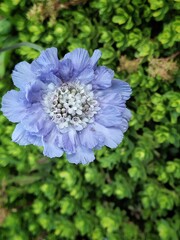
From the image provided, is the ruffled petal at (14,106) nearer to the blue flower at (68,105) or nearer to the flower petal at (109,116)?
the blue flower at (68,105)

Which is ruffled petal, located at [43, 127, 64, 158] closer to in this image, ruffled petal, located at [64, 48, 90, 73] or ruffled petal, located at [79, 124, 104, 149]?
ruffled petal, located at [79, 124, 104, 149]

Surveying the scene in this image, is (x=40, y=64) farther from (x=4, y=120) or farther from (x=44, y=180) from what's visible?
(x=44, y=180)

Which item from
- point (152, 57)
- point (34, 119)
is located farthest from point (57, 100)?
point (152, 57)

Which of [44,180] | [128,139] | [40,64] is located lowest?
→ [44,180]

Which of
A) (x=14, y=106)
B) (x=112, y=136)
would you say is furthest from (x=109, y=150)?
(x=14, y=106)

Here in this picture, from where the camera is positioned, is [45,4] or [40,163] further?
[40,163]

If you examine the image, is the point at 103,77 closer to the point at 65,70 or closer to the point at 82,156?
the point at 65,70
